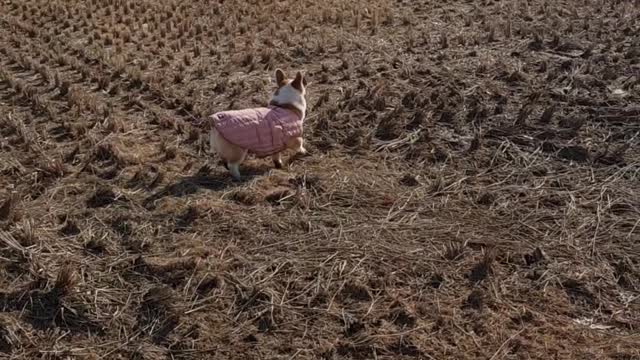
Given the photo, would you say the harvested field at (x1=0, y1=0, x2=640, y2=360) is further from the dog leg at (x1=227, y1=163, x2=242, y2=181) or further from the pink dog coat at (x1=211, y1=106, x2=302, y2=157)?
the pink dog coat at (x1=211, y1=106, x2=302, y2=157)

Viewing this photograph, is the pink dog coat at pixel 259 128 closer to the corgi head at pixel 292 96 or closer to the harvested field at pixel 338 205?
the corgi head at pixel 292 96

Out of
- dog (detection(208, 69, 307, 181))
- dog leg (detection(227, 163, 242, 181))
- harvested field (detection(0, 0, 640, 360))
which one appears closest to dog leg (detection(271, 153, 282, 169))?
A: dog (detection(208, 69, 307, 181))

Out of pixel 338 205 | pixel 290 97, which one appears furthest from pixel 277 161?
pixel 338 205

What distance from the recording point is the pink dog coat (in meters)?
4.38

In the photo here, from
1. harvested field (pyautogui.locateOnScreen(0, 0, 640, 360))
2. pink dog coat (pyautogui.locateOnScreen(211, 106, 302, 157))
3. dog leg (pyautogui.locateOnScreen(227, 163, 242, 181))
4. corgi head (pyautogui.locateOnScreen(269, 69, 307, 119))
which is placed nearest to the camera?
harvested field (pyautogui.locateOnScreen(0, 0, 640, 360))

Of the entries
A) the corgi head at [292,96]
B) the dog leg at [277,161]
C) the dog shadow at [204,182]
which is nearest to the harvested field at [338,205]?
the dog shadow at [204,182]

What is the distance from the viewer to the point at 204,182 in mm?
4609

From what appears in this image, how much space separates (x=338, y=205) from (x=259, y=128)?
29.9 inches

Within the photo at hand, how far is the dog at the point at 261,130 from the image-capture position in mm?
4395

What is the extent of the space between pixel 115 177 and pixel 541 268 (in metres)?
2.92

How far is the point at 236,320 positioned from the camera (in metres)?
3.31

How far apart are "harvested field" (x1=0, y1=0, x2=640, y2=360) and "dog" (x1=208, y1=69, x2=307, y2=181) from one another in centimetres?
19

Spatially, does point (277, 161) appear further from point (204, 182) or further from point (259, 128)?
point (204, 182)

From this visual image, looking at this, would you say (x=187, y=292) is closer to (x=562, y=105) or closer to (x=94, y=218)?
(x=94, y=218)
